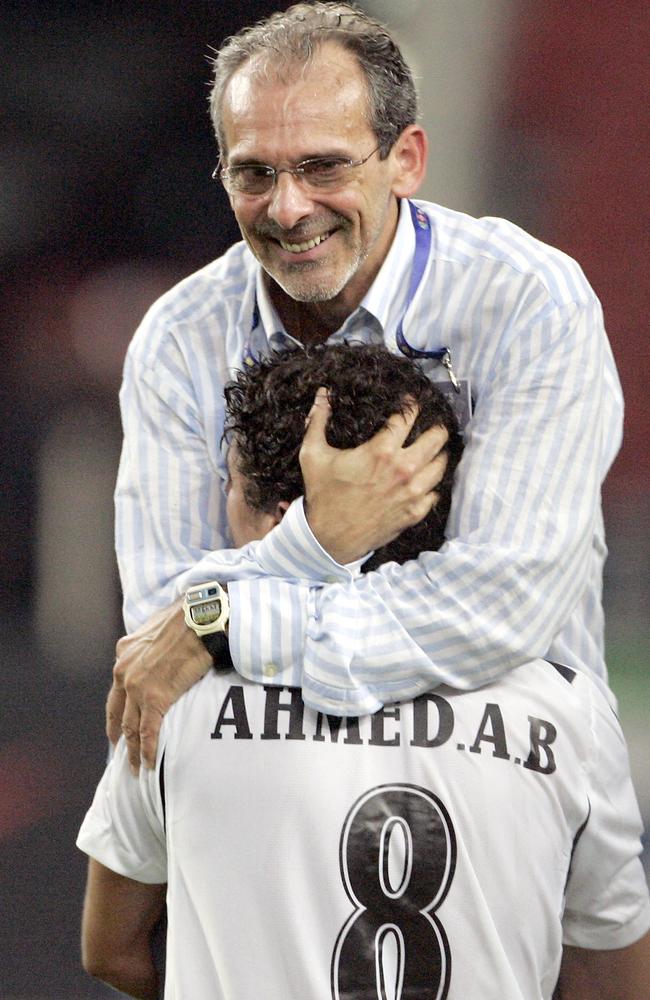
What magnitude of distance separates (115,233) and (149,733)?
7.69 ft

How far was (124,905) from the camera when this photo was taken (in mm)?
1823

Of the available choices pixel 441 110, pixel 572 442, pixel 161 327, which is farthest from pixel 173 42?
pixel 572 442

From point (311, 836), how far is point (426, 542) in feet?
1.49

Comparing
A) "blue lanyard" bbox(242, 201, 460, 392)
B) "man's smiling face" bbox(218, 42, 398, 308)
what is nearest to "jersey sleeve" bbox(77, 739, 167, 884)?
"blue lanyard" bbox(242, 201, 460, 392)

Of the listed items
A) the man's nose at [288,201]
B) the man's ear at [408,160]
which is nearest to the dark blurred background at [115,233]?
the man's ear at [408,160]

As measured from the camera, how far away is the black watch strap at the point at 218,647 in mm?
1628

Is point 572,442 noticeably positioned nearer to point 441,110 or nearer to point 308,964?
point 308,964

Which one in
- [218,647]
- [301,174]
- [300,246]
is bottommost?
[218,647]

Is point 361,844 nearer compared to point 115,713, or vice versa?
point 361,844

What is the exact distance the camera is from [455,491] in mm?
1763

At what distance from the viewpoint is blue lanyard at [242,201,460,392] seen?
198 centimetres

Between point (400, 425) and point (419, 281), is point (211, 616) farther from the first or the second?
point (419, 281)

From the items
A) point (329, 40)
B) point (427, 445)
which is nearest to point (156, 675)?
point (427, 445)

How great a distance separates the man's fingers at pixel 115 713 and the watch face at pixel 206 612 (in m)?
0.22
